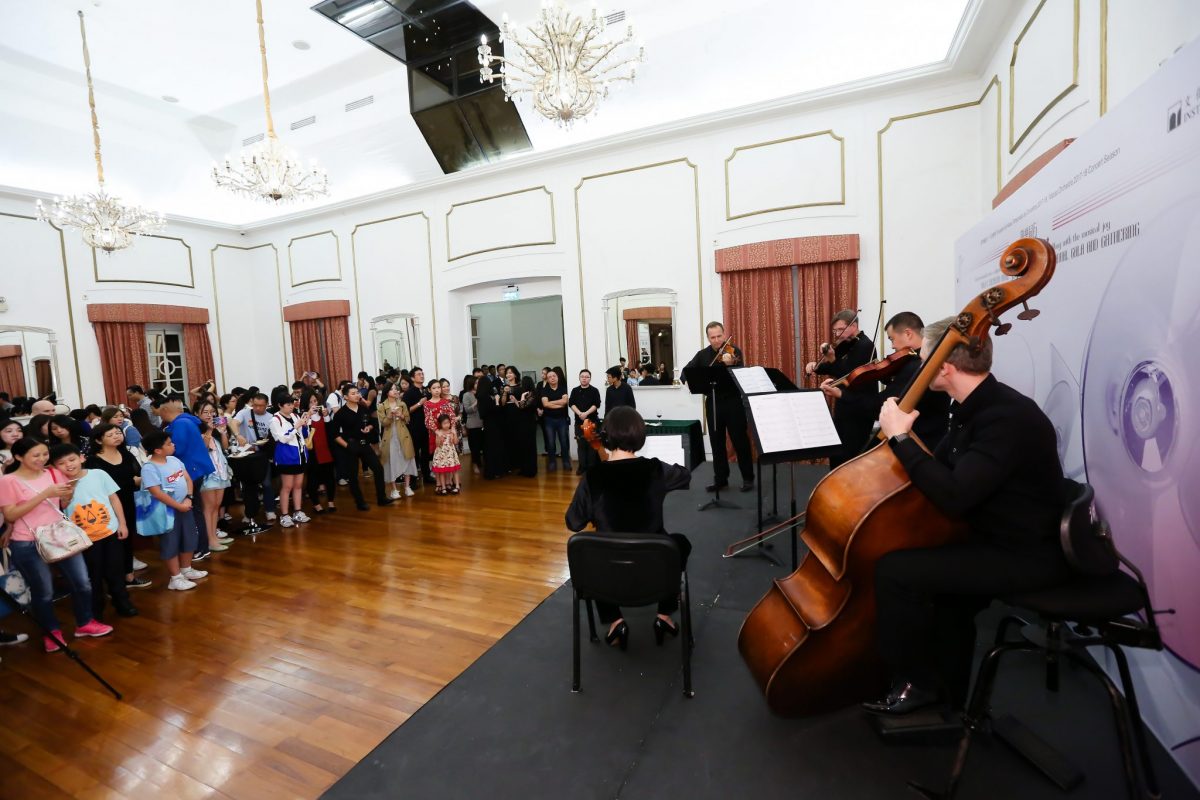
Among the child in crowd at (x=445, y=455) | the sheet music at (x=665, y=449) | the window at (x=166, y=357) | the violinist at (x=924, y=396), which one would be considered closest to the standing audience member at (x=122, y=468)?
the child in crowd at (x=445, y=455)

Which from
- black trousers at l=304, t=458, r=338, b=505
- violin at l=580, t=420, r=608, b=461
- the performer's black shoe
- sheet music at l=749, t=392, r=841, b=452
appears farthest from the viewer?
black trousers at l=304, t=458, r=338, b=505

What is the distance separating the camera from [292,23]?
6223mm

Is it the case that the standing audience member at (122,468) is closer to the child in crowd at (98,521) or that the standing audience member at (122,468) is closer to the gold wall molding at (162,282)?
the child in crowd at (98,521)

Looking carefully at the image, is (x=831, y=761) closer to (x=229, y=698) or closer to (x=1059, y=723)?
(x=1059, y=723)

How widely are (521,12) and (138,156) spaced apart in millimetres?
6126

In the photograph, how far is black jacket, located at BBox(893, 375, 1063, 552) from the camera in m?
1.53

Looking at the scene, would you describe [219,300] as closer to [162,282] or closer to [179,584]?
[162,282]

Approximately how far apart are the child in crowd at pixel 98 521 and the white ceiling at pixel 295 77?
5.29 meters

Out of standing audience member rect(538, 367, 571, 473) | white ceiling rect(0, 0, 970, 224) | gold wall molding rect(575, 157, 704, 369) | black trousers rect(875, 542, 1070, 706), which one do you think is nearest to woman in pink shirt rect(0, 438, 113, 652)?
black trousers rect(875, 542, 1070, 706)

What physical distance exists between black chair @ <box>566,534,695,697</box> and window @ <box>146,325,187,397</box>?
348 inches

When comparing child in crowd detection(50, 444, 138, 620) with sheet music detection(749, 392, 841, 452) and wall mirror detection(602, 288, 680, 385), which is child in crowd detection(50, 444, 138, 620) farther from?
wall mirror detection(602, 288, 680, 385)

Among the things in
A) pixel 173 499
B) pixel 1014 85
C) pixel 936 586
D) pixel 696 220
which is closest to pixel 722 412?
pixel 696 220

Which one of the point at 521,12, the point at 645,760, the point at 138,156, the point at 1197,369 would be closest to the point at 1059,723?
the point at 1197,369

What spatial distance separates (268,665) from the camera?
2.71m
